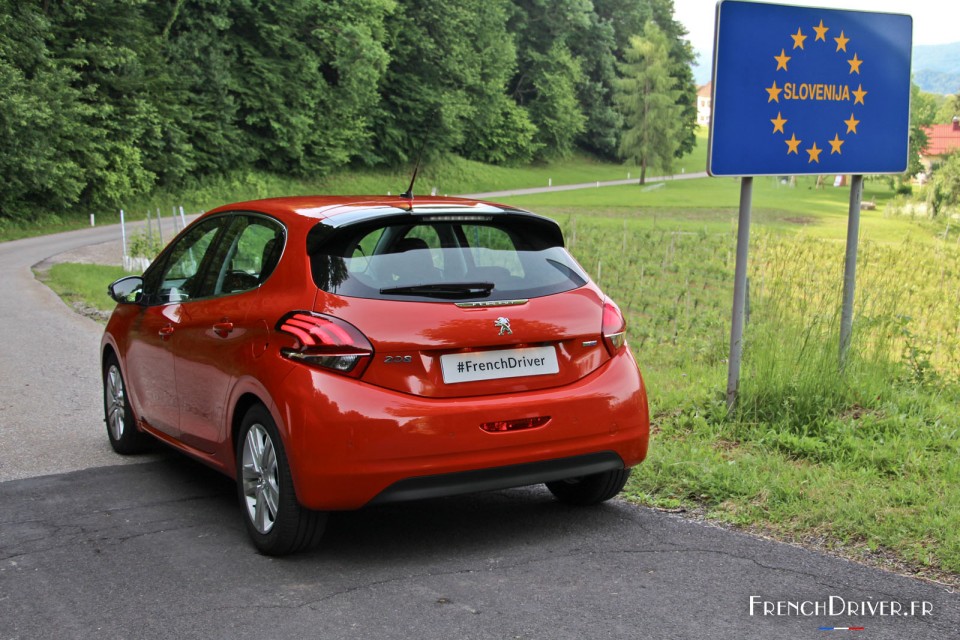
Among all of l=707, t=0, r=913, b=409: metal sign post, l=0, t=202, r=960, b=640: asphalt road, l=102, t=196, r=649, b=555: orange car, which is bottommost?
l=0, t=202, r=960, b=640: asphalt road

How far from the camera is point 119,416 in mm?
6723

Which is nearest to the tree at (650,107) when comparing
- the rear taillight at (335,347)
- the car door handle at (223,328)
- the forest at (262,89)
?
the forest at (262,89)

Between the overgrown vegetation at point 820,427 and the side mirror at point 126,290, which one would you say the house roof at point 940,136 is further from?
the side mirror at point 126,290

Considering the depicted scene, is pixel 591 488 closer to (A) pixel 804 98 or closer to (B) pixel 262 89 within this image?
(A) pixel 804 98

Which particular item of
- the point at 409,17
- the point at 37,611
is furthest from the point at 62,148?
the point at 37,611

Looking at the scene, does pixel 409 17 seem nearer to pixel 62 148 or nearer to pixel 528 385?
pixel 62 148

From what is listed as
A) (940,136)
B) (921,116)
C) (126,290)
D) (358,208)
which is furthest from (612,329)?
(940,136)

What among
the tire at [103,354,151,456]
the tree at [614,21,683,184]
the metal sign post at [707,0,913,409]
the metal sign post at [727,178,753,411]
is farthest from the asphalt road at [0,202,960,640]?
the tree at [614,21,683,184]

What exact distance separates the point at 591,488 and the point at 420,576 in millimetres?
1307

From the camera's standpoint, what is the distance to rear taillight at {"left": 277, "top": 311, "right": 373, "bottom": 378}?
169 inches

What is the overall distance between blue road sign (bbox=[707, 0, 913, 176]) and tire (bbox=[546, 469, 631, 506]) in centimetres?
243

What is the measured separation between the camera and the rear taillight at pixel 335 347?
4281mm

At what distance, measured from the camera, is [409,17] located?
66.9m

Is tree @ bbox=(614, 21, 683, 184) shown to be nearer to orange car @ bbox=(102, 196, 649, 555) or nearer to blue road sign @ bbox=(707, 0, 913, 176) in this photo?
blue road sign @ bbox=(707, 0, 913, 176)
